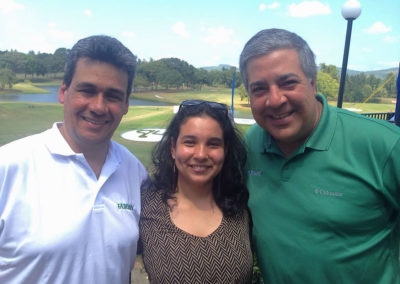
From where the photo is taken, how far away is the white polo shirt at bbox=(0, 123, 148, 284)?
5.27 feet

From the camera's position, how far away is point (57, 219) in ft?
5.44

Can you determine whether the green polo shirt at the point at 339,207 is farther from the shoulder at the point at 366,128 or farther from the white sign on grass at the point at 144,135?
the white sign on grass at the point at 144,135

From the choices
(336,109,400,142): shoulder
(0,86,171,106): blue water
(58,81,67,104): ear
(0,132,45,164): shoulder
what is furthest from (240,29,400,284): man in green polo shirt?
(0,86,171,106): blue water

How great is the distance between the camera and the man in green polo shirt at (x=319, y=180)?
1.82 metres

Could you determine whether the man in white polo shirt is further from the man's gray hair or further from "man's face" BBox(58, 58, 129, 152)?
the man's gray hair

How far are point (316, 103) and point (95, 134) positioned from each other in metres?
1.61

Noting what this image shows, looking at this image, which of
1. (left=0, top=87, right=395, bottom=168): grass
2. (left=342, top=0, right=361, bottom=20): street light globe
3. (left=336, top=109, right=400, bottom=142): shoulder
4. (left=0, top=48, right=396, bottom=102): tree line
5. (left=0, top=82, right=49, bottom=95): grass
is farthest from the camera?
(left=0, top=82, right=49, bottom=95): grass

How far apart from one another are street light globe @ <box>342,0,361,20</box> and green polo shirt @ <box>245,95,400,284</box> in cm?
472

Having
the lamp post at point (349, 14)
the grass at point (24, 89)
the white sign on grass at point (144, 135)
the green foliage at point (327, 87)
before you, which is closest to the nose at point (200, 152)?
the lamp post at point (349, 14)

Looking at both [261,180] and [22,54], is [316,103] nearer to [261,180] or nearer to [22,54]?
[261,180]

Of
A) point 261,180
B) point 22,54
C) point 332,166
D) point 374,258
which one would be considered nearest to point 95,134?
point 261,180

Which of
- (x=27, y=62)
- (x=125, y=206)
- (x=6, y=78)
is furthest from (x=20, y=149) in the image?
(x=27, y=62)

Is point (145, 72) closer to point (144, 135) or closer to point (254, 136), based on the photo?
point (144, 135)

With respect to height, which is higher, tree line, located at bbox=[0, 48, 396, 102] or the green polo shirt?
tree line, located at bbox=[0, 48, 396, 102]
